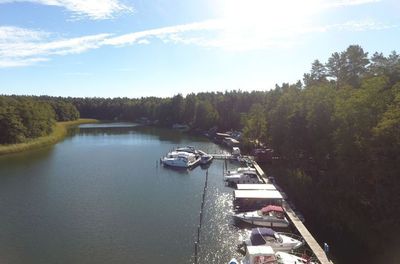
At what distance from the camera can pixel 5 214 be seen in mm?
43375

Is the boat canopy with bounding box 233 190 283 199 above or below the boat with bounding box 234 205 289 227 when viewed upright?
above

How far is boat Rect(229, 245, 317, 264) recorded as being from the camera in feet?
93.2

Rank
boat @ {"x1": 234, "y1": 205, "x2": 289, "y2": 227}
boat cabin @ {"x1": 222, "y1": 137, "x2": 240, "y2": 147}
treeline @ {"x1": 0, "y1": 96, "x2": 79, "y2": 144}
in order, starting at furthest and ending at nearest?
boat cabin @ {"x1": 222, "y1": 137, "x2": 240, "y2": 147}, treeline @ {"x1": 0, "y1": 96, "x2": 79, "y2": 144}, boat @ {"x1": 234, "y1": 205, "x2": 289, "y2": 227}

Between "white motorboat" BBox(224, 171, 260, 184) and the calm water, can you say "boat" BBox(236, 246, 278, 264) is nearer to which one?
the calm water

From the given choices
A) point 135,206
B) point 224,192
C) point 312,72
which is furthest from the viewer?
point 312,72

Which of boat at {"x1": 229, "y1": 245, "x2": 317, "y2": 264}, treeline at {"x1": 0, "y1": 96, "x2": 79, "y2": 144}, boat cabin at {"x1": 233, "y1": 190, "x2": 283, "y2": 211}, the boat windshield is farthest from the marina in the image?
treeline at {"x1": 0, "y1": 96, "x2": 79, "y2": 144}

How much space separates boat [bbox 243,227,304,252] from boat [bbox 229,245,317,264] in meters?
2.25

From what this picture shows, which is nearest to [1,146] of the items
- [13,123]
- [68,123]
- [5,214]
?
[13,123]

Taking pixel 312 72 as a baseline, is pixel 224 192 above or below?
below

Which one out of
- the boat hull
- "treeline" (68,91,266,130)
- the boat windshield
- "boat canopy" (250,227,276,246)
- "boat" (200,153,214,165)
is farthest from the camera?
"treeline" (68,91,266,130)

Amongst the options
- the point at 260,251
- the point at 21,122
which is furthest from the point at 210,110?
the point at 260,251

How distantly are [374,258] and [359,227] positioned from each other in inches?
198

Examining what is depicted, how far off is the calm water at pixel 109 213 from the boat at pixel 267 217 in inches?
78.2

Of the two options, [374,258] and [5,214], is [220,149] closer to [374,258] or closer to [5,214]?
[5,214]
